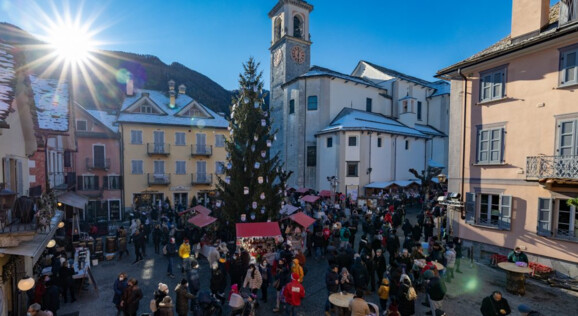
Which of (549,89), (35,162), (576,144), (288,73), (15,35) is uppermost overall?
(15,35)

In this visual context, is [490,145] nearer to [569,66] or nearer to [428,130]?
[569,66]

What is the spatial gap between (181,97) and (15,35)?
7709cm

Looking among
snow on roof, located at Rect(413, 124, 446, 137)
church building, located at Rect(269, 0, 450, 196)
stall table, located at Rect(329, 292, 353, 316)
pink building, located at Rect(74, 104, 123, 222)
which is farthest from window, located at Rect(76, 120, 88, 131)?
snow on roof, located at Rect(413, 124, 446, 137)

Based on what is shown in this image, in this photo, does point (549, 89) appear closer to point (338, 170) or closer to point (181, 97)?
point (338, 170)

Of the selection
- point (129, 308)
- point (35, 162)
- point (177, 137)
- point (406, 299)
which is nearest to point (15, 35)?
point (177, 137)

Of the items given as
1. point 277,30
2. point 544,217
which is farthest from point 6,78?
point 277,30

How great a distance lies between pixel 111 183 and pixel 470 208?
30708 millimetres

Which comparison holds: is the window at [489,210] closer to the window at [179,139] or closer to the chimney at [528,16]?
the chimney at [528,16]

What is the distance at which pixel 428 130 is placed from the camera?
44531 millimetres

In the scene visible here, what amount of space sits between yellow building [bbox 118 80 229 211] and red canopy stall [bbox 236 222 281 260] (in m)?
15.3

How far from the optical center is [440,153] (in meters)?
45.8

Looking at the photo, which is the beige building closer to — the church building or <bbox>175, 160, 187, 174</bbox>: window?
the church building

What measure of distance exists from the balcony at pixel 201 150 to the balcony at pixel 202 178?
233 cm

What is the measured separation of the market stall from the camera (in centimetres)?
1312
